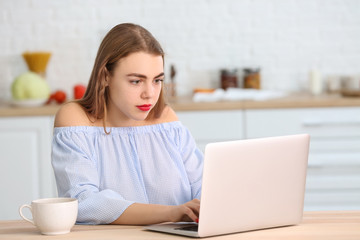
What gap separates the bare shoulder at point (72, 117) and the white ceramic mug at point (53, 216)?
51cm

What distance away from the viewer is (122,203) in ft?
5.59

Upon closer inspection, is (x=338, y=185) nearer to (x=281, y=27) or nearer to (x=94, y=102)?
(x=281, y=27)

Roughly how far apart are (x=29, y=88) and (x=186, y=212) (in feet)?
7.92

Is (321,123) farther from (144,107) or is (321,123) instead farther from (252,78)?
(144,107)

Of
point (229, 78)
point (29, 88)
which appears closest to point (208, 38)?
point (229, 78)

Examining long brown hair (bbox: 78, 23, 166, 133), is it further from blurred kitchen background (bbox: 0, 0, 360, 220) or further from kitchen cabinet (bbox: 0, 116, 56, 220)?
blurred kitchen background (bbox: 0, 0, 360, 220)

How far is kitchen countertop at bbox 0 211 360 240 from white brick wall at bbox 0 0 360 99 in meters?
2.73

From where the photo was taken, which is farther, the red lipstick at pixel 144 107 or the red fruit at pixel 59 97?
the red fruit at pixel 59 97

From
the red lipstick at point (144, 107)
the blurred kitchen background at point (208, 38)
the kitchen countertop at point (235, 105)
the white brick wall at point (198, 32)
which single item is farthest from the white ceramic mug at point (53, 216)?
the white brick wall at point (198, 32)

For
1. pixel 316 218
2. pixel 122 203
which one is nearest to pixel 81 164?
pixel 122 203

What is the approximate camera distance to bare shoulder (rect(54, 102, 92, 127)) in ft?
6.52

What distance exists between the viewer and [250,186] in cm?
149

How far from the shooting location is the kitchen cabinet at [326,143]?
3670 mm

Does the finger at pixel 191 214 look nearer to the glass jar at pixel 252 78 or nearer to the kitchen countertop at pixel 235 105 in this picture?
the kitchen countertop at pixel 235 105
